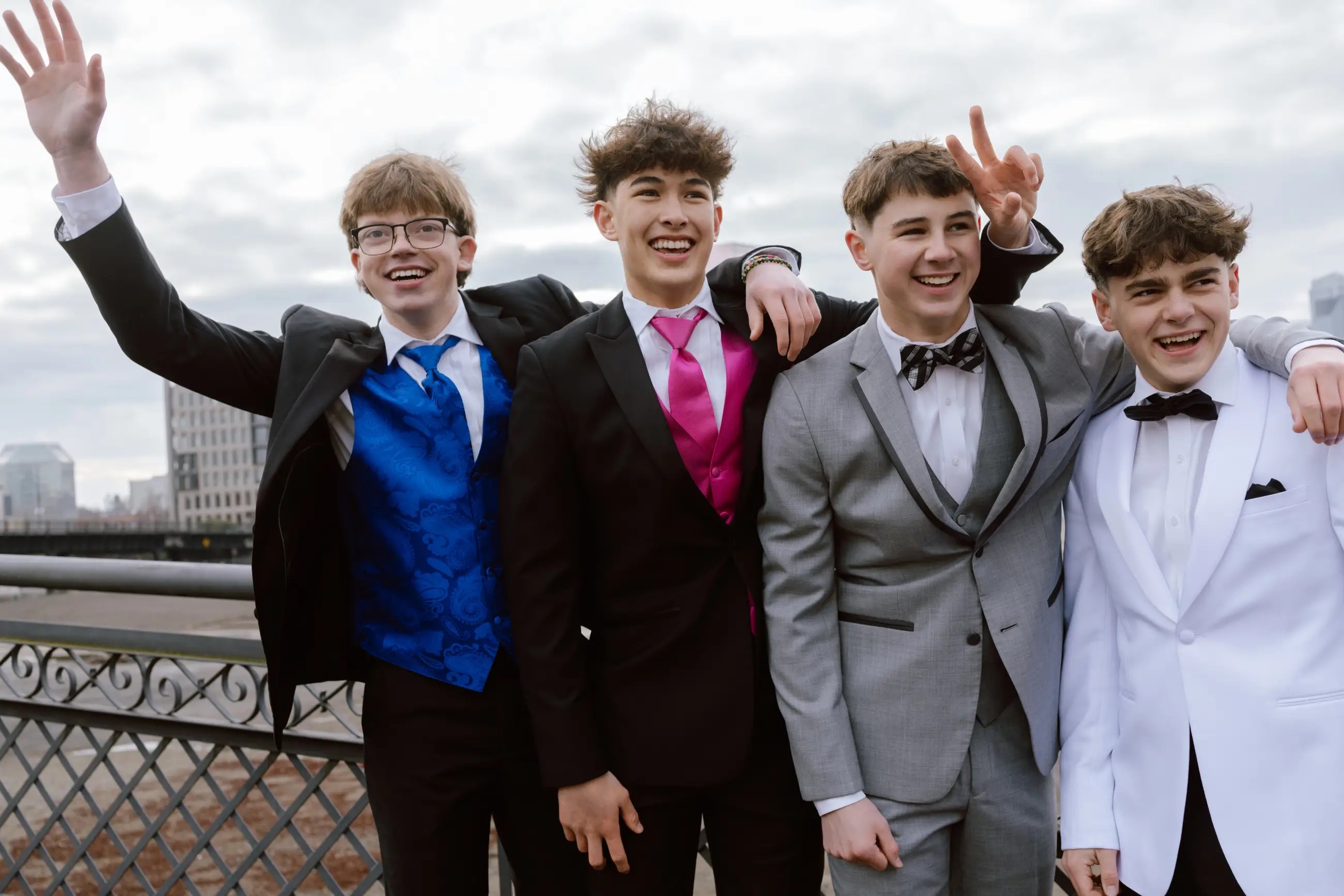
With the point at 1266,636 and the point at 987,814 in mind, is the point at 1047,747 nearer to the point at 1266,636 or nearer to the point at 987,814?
the point at 987,814

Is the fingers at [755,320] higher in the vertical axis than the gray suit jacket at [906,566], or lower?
higher

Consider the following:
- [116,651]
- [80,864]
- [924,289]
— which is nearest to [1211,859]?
[924,289]

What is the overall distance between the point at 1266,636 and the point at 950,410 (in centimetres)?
72

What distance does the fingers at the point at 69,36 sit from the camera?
2172mm

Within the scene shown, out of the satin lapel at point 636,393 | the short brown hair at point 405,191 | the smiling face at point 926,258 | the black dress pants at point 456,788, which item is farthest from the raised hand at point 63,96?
the smiling face at point 926,258

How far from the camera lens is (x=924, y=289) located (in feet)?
6.94

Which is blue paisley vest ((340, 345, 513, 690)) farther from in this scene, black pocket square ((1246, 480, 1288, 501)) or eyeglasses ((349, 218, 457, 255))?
black pocket square ((1246, 480, 1288, 501))

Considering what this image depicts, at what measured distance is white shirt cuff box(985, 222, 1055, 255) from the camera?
2199mm

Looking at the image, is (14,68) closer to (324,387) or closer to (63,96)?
(63,96)

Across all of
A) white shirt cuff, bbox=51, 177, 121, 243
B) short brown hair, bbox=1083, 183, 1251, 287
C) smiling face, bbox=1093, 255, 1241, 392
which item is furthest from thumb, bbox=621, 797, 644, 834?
white shirt cuff, bbox=51, 177, 121, 243

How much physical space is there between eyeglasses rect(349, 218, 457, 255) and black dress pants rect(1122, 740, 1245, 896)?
198 cm

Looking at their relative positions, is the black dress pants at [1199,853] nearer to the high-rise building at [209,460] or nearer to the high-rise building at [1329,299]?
the high-rise building at [1329,299]

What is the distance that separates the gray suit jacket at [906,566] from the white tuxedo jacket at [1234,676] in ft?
0.35

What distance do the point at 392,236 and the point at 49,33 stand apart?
811 mm
